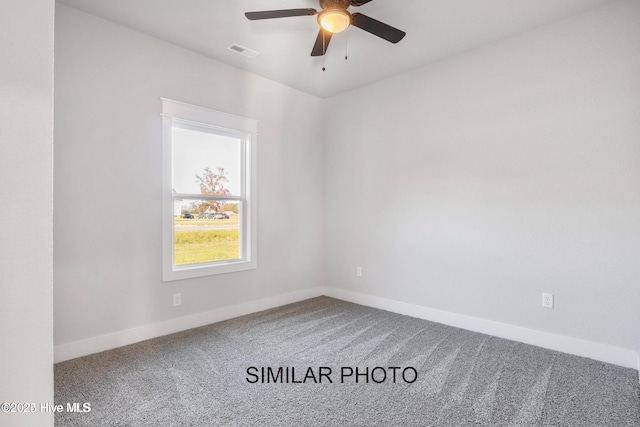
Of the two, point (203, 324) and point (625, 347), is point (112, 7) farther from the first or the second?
point (625, 347)

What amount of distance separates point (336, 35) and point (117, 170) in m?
2.25

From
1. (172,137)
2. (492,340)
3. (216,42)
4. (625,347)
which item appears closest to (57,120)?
(172,137)

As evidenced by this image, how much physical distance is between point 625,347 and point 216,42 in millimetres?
4206

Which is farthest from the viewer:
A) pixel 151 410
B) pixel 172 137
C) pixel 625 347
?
pixel 172 137

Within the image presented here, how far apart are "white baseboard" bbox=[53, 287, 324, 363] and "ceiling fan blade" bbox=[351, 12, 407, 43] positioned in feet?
9.65

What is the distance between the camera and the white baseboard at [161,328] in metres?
2.54

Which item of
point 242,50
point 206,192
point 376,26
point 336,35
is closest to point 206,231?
point 206,192

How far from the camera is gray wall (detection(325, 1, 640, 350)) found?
8.13 ft

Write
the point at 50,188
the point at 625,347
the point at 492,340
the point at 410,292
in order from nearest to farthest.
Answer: the point at 50,188 → the point at 625,347 → the point at 492,340 → the point at 410,292

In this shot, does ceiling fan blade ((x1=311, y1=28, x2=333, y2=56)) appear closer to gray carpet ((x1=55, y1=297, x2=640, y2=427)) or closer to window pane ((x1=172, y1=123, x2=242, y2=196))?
window pane ((x1=172, y1=123, x2=242, y2=196))

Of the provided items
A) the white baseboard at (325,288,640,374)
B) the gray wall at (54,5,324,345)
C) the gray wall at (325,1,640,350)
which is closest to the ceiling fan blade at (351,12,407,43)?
the gray wall at (325,1,640,350)

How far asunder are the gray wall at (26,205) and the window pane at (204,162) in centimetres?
226

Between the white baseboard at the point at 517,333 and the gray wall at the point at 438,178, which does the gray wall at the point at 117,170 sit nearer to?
the gray wall at the point at 438,178

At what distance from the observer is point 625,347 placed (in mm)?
2430
